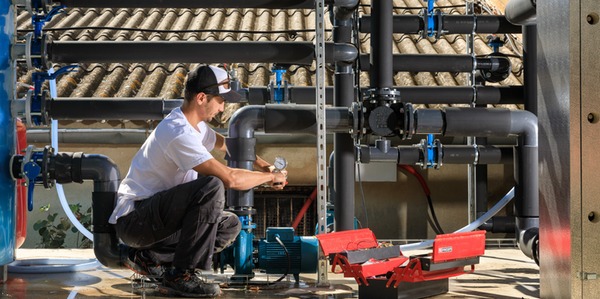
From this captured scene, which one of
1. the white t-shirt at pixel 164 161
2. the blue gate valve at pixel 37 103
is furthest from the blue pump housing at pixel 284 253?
the blue gate valve at pixel 37 103

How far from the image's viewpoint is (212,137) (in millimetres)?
3979

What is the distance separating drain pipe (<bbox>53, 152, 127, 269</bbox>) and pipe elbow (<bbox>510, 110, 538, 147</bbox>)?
1.90 m

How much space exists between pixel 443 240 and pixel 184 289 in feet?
3.55

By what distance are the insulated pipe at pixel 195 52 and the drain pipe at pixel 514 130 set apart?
0.60 metres

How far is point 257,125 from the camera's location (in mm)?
3957

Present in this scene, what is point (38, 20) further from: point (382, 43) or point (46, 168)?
point (382, 43)

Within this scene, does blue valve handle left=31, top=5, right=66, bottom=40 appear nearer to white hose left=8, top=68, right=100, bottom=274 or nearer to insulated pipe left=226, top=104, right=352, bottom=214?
white hose left=8, top=68, right=100, bottom=274

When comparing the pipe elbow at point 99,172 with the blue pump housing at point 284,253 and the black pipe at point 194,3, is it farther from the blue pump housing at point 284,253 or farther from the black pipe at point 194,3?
the black pipe at point 194,3

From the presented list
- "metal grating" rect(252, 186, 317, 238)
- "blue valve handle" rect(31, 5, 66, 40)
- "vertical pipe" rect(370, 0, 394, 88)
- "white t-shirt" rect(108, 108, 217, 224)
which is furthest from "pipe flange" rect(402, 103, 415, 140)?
"metal grating" rect(252, 186, 317, 238)

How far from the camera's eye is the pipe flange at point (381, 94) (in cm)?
393

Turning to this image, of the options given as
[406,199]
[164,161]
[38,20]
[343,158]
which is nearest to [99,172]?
[164,161]

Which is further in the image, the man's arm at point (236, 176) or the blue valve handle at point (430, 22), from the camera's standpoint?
the blue valve handle at point (430, 22)

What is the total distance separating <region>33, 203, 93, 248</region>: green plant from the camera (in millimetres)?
6695

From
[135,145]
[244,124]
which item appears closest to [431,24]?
[244,124]
